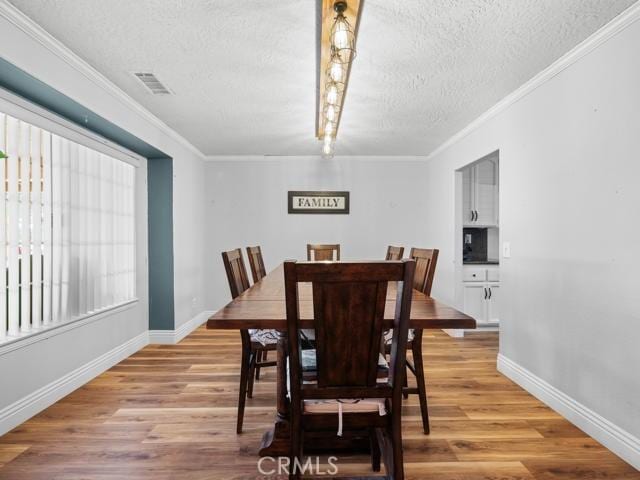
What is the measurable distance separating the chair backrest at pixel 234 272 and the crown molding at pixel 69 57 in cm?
150

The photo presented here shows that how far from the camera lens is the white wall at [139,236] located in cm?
209

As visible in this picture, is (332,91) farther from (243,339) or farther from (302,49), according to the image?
(243,339)

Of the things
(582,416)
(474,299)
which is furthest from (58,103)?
(474,299)

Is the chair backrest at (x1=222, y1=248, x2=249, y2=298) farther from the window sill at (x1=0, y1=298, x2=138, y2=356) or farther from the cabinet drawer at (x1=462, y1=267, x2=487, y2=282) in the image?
the cabinet drawer at (x1=462, y1=267, x2=487, y2=282)

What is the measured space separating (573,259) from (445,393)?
1.25 metres

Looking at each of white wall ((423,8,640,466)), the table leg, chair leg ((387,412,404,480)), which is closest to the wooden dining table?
the table leg

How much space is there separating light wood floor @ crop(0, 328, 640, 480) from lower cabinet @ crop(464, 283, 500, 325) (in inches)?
53.9

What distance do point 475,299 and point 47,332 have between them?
4.13 m

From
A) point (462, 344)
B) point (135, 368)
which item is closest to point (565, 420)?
point (462, 344)

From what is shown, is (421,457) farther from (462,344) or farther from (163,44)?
(163,44)

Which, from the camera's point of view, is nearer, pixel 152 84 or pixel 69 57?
pixel 69 57

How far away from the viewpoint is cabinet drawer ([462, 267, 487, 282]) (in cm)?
449

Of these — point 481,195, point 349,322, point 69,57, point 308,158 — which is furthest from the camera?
point 308,158

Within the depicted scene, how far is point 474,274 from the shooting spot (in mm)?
4496
